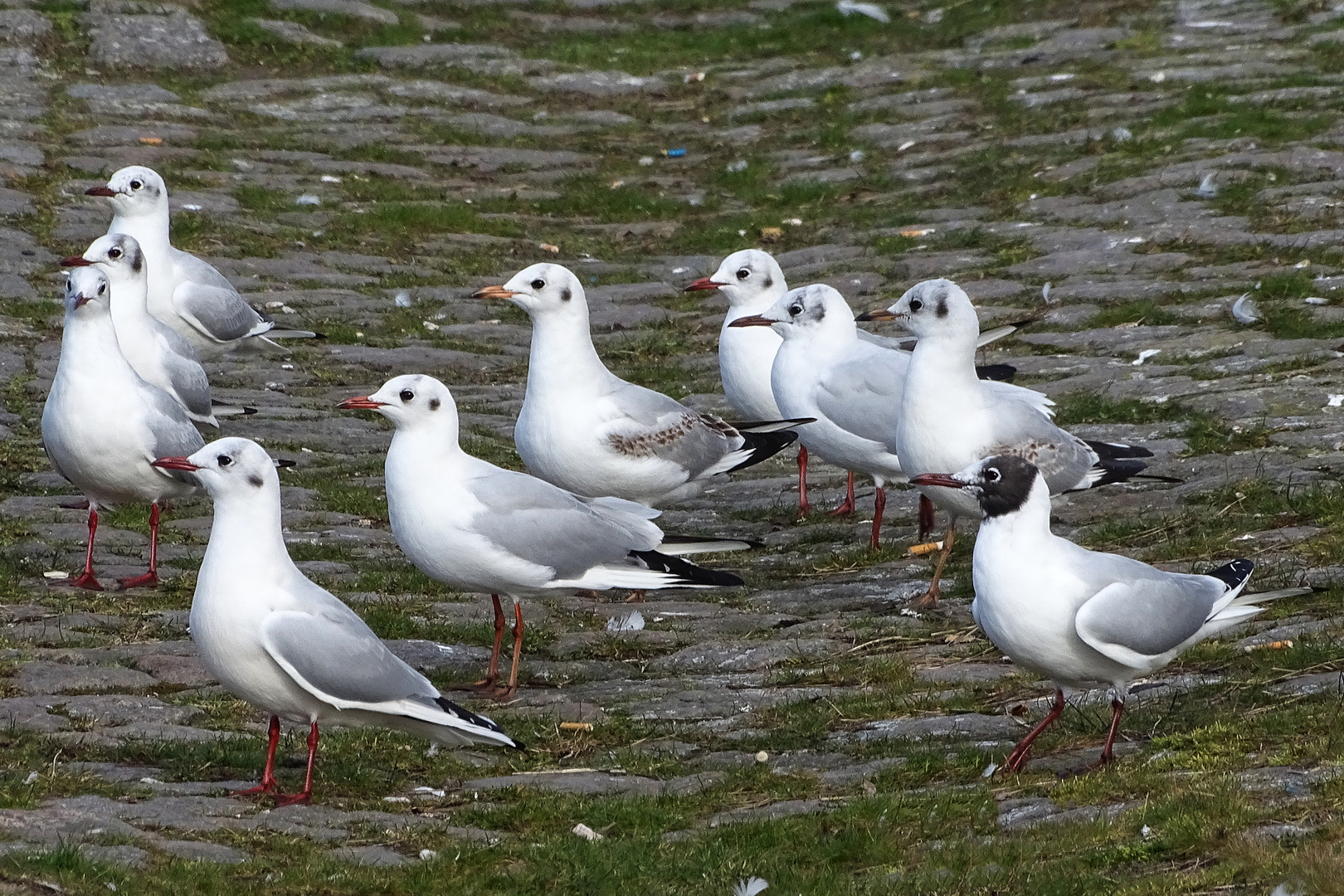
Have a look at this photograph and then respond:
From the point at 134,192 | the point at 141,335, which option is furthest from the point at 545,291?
the point at 134,192

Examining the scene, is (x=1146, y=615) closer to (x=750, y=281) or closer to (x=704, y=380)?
(x=750, y=281)

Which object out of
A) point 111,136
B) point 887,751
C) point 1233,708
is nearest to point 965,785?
point 887,751

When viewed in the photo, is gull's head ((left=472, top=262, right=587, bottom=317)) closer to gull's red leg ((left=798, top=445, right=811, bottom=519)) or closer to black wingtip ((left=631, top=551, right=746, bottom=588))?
black wingtip ((left=631, top=551, right=746, bottom=588))

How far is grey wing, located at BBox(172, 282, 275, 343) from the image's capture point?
10375mm

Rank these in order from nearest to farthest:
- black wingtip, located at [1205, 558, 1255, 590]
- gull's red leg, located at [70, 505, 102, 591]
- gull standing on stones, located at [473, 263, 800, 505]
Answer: black wingtip, located at [1205, 558, 1255, 590] < gull's red leg, located at [70, 505, 102, 591] < gull standing on stones, located at [473, 263, 800, 505]

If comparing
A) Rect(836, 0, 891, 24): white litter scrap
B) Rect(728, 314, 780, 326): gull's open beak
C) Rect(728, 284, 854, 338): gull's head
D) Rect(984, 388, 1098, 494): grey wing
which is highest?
Rect(836, 0, 891, 24): white litter scrap

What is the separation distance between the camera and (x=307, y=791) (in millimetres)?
5402

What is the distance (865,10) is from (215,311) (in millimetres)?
10054

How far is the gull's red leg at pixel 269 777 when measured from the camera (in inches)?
213

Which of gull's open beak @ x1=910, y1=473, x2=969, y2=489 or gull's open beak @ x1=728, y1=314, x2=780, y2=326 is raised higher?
gull's open beak @ x1=728, y1=314, x2=780, y2=326

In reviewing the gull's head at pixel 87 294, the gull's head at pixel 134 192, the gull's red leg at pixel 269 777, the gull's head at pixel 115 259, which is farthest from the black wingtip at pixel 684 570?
the gull's head at pixel 134 192

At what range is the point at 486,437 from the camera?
968 centimetres

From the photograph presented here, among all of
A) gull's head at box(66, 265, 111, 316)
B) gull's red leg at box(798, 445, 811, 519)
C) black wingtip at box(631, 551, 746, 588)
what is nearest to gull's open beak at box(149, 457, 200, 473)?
black wingtip at box(631, 551, 746, 588)

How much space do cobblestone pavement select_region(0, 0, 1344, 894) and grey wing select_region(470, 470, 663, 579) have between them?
1.48ft
